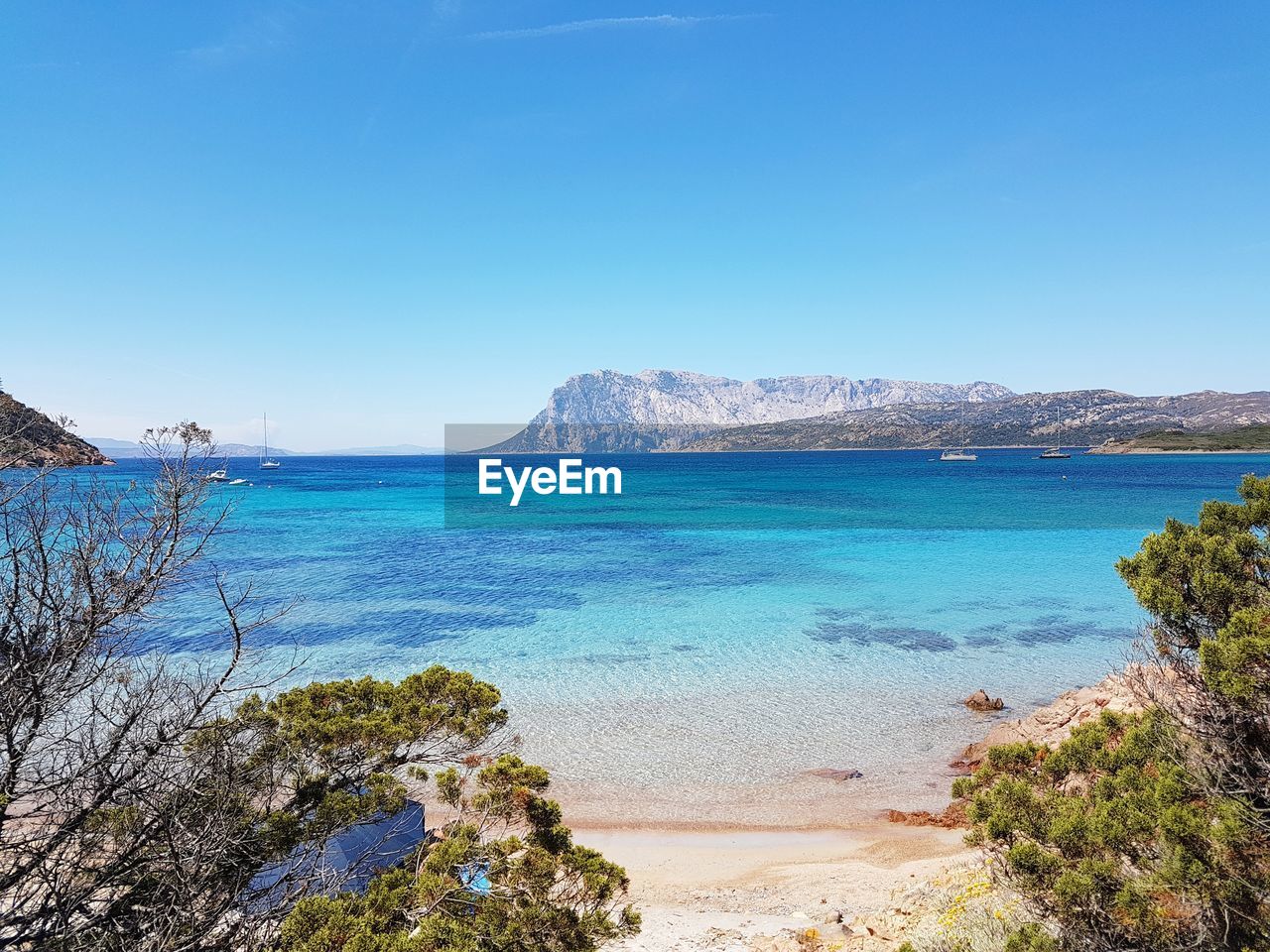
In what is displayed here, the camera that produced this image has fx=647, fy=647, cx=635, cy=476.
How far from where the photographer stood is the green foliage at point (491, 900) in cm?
469

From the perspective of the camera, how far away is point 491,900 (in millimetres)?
5531

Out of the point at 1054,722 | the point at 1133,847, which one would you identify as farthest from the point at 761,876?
the point at 1054,722

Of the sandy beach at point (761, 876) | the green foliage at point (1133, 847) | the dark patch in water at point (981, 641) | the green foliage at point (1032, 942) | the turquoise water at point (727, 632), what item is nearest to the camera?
the green foliage at point (1133, 847)

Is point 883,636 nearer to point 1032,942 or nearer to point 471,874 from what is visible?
point 1032,942

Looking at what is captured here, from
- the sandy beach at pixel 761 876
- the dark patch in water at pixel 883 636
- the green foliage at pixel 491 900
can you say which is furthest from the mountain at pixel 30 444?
the dark patch in water at pixel 883 636

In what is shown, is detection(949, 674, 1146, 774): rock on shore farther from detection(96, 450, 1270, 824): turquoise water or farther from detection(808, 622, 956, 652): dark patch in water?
detection(808, 622, 956, 652): dark patch in water

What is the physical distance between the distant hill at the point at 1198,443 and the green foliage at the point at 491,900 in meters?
162

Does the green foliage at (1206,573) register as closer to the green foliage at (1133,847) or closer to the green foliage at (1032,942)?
the green foliage at (1133,847)

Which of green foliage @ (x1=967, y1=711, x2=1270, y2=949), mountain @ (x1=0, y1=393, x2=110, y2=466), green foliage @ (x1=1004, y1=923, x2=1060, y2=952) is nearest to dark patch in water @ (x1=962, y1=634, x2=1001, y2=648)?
green foliage @ (x1=967, y1=711, x2=1270, y2=949)

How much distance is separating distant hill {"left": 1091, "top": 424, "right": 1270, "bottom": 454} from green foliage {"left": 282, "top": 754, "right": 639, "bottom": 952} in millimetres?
162378

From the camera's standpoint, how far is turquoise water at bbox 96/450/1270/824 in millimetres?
14039

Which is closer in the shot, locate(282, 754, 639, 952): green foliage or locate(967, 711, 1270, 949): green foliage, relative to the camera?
locate(967, 711, 1270, 949): green foliage

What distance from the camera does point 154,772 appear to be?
18.2 ft

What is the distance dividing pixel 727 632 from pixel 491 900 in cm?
1796
